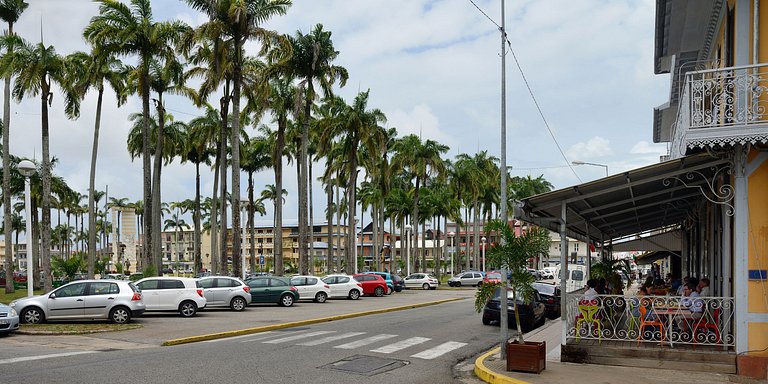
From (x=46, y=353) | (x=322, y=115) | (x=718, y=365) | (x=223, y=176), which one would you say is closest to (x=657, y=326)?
(x=718, y=365)

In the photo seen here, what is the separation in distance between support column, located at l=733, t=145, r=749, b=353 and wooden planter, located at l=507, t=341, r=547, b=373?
3.37m

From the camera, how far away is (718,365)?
11672mm

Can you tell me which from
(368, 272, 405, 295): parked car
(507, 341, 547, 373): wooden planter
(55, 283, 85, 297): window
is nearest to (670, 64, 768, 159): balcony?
(507, 341, 547, 373): wooden planter

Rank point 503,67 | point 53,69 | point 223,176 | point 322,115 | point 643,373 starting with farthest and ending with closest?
point 322,115 → point 223,176 → point 53,69 → point 503,67 → point 643,373

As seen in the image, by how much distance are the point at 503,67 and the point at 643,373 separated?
7.52m

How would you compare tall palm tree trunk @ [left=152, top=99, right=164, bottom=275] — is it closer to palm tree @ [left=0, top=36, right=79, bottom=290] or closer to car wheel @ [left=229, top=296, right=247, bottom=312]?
palm tree @ [left=0, top=36, right=79, bottom=290]

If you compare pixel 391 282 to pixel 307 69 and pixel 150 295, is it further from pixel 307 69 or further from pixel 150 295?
pixel 150 295

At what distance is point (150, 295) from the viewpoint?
24438 mm

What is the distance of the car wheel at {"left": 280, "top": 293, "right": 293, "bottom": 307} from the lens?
99.9 feet

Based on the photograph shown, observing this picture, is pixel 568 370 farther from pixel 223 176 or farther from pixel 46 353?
pixel 223 176

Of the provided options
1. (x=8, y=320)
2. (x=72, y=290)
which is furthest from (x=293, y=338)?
(x=72, y=290)

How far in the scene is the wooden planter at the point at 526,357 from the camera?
39.3 feet

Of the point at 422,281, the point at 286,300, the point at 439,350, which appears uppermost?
the point at 439,350

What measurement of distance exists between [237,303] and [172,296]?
3.33m
